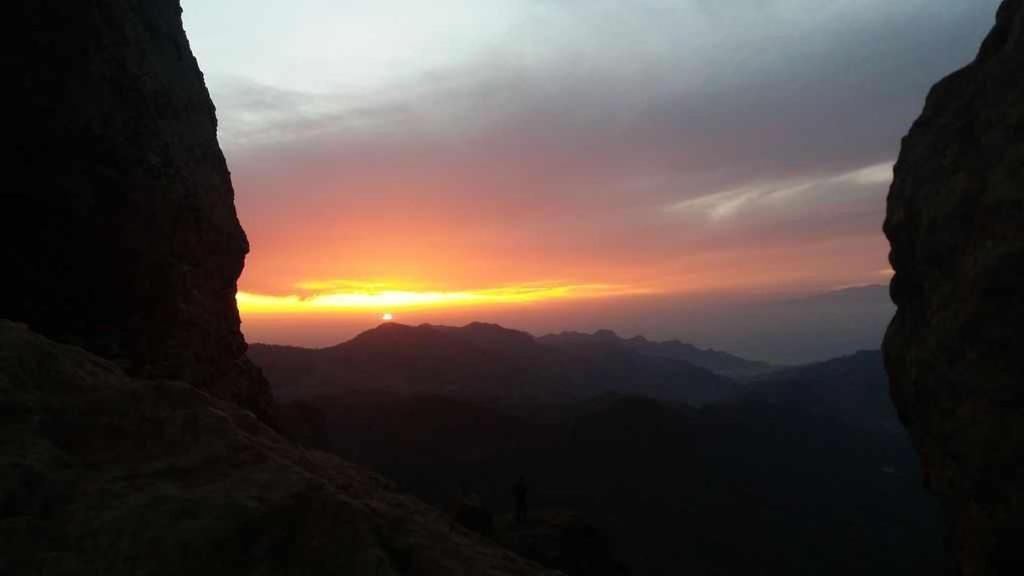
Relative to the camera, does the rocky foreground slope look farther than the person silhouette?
No

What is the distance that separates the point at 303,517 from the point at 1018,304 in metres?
16.0

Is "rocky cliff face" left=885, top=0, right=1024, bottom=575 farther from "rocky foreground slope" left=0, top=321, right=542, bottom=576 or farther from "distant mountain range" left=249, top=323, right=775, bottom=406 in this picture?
"distant mountain range" left=249, top=323, right=775, bottom=406

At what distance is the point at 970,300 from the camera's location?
15008mm

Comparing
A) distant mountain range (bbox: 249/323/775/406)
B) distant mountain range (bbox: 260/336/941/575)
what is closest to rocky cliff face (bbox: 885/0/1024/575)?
distant mountain range (bbox: 260/336/941/575)

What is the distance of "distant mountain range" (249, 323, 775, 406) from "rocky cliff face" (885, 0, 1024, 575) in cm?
6626

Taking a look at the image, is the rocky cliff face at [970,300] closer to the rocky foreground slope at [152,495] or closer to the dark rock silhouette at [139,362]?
the dark rock silhouette at [139,362]

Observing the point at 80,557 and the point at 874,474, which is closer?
the point at 80,557

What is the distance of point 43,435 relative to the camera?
22.5ft

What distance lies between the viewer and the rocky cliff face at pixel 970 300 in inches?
556

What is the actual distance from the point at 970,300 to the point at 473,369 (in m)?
108

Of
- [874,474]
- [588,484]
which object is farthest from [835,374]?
[588,484]

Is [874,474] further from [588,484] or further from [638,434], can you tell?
[588,484]

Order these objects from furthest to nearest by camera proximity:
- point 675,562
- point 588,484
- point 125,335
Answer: point 588,484 < point 675,562 < point 125,335

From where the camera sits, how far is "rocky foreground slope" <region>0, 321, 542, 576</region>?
591cm
